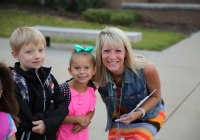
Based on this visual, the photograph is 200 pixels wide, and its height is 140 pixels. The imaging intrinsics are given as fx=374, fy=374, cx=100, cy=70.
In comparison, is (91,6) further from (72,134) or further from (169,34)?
(72,134)

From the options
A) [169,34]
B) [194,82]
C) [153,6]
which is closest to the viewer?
[194,82]

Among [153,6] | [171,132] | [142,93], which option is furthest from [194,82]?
[153,6]

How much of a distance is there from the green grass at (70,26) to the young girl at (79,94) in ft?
21.4

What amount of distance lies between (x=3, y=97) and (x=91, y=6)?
13570mm

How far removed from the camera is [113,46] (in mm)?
3053

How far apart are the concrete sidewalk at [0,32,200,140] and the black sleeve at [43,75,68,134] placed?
1.55 m

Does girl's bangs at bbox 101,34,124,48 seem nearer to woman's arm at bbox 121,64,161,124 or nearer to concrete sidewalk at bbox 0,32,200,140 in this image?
woman's arm at bbox 121,64,161,124

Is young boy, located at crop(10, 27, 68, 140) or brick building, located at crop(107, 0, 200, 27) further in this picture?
brick building, located at crop(107, 0, 200, 27)

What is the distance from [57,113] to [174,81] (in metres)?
4.23

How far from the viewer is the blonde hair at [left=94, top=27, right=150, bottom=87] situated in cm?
306

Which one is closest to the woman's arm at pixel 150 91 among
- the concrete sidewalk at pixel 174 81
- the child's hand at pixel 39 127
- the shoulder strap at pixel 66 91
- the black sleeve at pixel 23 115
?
the shoulder strap at pixel 66 91

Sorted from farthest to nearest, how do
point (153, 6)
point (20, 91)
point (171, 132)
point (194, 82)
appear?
1. point (153, 6)
2. point (194, 82)
3. point (171, 132)
4. point (20, 91)

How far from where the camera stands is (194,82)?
664 centimetres

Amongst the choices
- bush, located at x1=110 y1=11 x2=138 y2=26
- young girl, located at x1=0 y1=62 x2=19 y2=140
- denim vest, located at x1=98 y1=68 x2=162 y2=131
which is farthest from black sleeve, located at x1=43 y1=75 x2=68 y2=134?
bush, located at x1=110 y1=11 x2=138 y2=26
